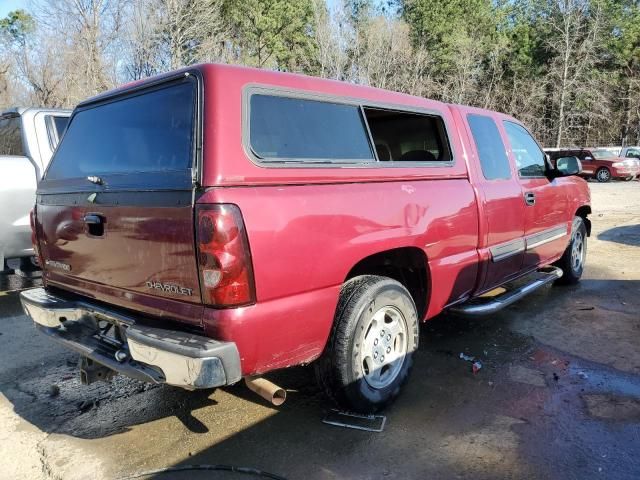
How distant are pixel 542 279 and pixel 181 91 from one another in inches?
158

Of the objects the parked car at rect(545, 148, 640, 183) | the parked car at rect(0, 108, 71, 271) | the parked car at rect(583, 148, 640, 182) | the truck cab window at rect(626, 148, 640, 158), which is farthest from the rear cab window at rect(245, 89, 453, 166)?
the truck cab window at rect(626, 148, 640, 158)

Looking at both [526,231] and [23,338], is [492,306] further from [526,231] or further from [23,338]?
[23,338]

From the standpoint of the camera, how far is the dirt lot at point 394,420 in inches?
114

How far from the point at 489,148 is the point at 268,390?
2922mm

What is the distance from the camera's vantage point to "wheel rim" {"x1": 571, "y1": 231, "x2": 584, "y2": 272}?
6281mm

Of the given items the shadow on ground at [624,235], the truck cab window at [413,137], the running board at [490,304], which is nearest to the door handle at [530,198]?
the running board at [490,304]

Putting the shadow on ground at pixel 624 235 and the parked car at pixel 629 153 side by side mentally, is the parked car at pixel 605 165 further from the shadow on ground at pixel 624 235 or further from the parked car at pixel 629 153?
the shadow on ground at pixel 624 235

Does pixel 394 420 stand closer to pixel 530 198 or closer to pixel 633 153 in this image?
pixel 530 198

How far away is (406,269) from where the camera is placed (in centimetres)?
381

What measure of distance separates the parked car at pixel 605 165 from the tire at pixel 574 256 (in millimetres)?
20648

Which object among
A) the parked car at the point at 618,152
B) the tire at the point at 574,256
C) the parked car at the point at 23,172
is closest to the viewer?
the parked car at the point at 23,172

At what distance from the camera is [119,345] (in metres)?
2.96

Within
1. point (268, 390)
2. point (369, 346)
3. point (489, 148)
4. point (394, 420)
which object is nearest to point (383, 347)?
point (369, 346)

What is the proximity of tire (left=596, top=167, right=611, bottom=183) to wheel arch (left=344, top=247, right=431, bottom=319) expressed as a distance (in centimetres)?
2579
